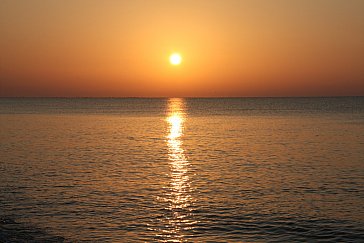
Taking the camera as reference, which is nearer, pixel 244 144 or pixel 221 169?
pixel 221 169

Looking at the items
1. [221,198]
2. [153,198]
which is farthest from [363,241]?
[153,198]

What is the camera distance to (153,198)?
1099 inches

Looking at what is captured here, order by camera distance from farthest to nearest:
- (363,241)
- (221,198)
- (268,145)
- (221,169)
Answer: (268,145) → (221,169) → (221,198) → (363,241)

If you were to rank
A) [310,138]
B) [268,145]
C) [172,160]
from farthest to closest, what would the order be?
[310,138] < [268,145] < [172,160]

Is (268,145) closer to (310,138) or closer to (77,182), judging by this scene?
(310,138)

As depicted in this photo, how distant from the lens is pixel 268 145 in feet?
190

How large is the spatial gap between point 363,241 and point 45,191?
18.5 metres

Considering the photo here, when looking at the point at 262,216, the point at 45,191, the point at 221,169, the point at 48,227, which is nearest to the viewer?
the point at 48,227

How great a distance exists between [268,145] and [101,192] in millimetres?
32249

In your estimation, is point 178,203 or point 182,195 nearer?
point 178,203

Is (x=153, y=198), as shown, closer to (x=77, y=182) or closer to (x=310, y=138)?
(x=77, y=182)

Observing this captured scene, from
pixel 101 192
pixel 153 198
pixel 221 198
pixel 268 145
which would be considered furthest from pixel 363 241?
pixel 268 145

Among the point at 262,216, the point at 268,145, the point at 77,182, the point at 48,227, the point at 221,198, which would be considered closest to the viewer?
the point at 48,227

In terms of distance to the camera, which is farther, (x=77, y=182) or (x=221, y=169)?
(x=221, y=169)
